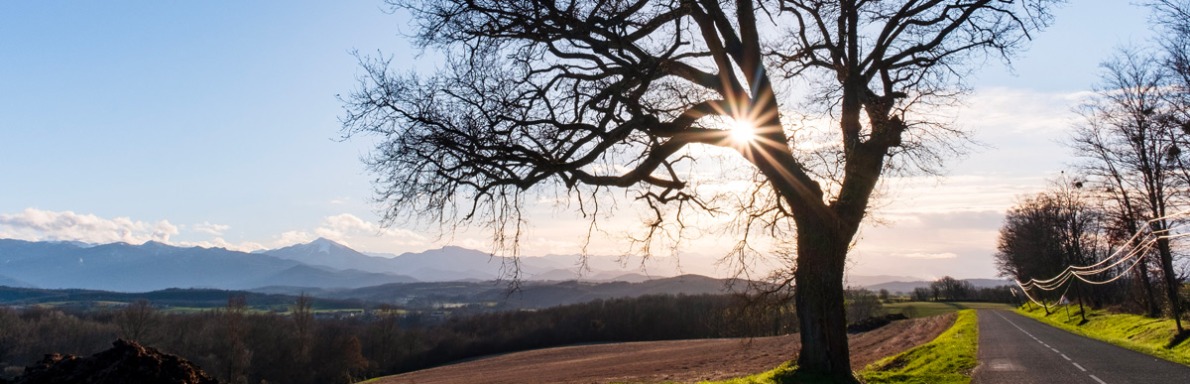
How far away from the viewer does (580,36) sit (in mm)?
11852

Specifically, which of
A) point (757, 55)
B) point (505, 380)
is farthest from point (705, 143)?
point (505, 380)

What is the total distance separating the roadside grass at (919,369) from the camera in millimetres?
12562

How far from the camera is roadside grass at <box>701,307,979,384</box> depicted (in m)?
12.6

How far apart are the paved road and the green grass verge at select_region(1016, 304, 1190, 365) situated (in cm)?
68

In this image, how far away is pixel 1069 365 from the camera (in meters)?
19.7

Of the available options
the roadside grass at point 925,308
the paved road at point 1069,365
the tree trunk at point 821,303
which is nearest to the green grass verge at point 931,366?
the paved road at point 1069,365

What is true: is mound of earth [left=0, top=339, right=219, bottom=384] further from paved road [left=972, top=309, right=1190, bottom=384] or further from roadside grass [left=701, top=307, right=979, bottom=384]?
paved road [left=972, top=309, right=1190, bottom=384]

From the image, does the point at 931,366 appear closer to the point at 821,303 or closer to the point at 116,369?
the point at 821,303

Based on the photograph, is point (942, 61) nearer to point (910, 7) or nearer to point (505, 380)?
point (910, 7)

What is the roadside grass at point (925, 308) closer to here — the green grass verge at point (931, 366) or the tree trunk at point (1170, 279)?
the tree trunk at point (1170, 279)

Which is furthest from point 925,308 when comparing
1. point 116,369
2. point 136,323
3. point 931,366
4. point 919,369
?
point 116,369

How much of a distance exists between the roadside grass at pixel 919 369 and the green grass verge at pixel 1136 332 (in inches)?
209

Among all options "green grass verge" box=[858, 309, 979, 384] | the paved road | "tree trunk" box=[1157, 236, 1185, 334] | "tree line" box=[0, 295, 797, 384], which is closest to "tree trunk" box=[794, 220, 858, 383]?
"green grass verge" box=[858, 309, 979, 384]

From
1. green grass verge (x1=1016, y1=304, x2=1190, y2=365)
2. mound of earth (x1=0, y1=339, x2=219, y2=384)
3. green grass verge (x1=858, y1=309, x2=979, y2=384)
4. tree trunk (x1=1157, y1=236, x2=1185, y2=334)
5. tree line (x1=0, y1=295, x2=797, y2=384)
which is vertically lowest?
tree line (x1=0, y1=295, x2=797, y2=384)
